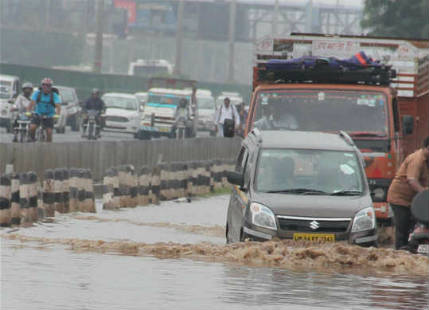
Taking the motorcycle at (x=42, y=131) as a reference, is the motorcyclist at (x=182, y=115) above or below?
below

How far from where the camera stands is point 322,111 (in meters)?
19.2

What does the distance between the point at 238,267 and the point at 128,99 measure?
1611 inches

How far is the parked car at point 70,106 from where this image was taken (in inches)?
2137

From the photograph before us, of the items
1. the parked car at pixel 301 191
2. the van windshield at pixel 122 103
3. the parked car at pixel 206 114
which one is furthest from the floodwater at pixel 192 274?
the parked car at pixel 206 114

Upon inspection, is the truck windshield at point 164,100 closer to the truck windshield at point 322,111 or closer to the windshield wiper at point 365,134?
the truck windshield at point 322,111

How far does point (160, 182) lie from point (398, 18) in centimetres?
2729

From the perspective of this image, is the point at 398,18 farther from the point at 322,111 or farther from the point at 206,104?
the point at 322,111

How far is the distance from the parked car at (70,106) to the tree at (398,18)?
41.2 ft

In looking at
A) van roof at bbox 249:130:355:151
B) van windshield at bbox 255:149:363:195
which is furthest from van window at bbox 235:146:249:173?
van windshield at bbox 255:149:363:195

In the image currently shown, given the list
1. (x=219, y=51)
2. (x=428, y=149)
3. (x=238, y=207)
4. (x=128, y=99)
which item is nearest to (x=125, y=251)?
(x=238, y=207)

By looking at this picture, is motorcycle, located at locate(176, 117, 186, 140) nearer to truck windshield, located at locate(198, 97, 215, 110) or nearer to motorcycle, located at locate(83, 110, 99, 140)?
motorcycle, located at locate(83, 110, 99, 140)

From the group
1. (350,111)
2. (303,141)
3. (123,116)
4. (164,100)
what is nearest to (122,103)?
(123,116)

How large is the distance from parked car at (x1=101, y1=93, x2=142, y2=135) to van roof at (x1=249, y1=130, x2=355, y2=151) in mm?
37564

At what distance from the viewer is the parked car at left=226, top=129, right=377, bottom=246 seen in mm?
14109
